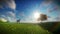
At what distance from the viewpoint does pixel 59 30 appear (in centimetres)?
176

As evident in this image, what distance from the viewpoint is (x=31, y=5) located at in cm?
179

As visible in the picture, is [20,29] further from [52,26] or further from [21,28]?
[52,26]

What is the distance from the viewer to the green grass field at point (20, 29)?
1755 millimetres

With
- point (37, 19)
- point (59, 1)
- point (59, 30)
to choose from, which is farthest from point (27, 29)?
point (59, 1)

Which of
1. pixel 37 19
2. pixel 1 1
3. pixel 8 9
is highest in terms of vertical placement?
pixel 1 1

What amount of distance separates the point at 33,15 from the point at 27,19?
0.10 m

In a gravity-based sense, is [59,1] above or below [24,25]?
above

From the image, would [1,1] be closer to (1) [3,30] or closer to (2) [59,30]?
(1) [3,30]

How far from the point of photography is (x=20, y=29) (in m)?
1.76

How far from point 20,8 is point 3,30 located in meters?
0.37

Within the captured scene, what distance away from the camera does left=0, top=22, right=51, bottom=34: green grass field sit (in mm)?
1755

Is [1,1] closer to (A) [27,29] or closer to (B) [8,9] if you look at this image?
(B) [8,9]

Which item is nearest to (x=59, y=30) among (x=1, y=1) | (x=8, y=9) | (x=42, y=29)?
(x=42, y=29)

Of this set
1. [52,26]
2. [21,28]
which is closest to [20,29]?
[21,28]
